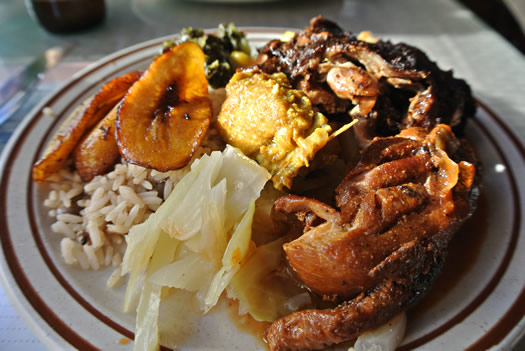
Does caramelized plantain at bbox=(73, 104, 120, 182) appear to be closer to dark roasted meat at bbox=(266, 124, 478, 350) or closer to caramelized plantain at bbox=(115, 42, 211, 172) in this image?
caramelized plantain at bbox=(115, 42, 211, 172)

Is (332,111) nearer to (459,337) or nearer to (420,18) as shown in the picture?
(459,337)

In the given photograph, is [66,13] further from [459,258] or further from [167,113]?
[459,258]

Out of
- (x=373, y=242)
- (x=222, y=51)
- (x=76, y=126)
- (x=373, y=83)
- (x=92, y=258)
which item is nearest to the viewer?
(x=373, y=242)

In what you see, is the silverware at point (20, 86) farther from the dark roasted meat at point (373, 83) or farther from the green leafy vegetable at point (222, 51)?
the dark roasted meat at point (373, 83)

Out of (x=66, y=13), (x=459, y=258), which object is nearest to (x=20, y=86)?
(x=66, y=13)

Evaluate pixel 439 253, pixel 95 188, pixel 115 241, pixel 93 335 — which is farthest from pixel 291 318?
pixel 95 188

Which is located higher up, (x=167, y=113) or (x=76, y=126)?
(x=167, y=113)

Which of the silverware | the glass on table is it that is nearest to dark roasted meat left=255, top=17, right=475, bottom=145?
the silverware
